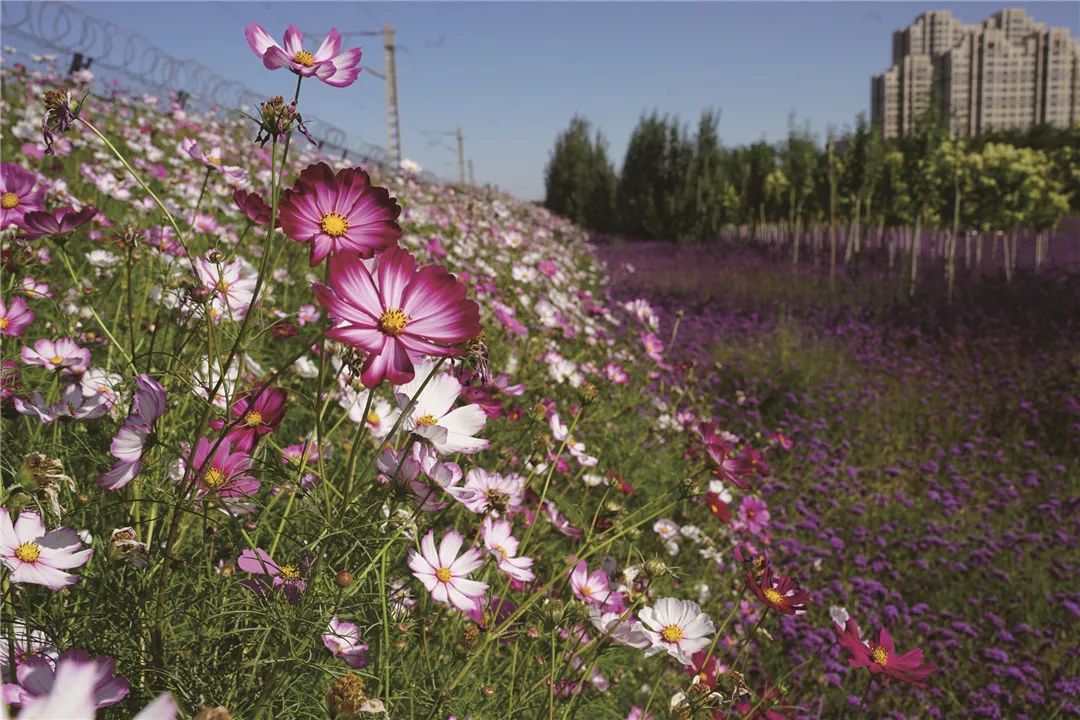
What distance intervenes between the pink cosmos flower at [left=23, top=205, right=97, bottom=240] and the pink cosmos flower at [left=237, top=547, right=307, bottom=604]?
24.2 inches

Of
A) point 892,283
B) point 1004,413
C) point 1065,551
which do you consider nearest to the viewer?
point 1065,551

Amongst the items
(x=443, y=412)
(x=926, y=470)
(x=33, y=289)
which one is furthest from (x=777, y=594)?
(x=926, y=470)

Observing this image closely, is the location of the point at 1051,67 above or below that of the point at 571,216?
above

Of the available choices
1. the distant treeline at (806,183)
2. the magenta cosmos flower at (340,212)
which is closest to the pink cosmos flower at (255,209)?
the magenta cosmos flower at (340,212)

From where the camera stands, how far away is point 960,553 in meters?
3.67

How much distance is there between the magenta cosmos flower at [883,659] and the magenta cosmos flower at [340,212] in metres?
0.93

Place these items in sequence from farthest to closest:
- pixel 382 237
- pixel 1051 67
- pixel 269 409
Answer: pixel 1051 67 < pixel 269 409 < pixel 382 237

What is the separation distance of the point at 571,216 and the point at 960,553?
23.0 meters

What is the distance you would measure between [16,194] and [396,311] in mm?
822

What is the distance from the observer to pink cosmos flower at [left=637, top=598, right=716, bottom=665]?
1.18 metres

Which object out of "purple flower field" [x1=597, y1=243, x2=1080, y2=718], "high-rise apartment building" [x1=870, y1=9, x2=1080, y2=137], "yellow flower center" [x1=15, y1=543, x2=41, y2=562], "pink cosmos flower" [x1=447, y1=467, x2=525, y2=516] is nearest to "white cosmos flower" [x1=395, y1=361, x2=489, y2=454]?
"pink cosmos flower" [x1=447, y1=467, x2=525, y2=516]

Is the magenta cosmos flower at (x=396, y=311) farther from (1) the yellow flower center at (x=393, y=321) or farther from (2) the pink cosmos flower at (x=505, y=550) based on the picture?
(2) the pink cosmos flower at (x=505, y=550)

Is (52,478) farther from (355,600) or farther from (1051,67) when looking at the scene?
(1051,67)

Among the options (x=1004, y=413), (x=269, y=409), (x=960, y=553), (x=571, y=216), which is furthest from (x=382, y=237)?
(x=571, y=216)
